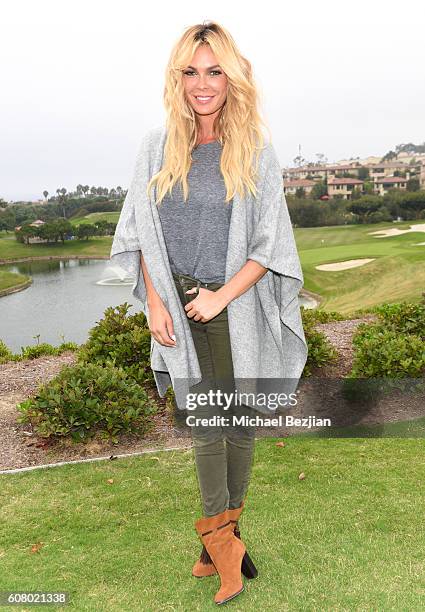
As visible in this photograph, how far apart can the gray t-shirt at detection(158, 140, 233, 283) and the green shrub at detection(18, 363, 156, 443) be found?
2.35 metres

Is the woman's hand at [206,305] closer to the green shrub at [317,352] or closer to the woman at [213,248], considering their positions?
the woman at [213,248]

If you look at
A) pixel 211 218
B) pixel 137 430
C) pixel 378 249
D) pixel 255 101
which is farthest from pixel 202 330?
pixel 378 249

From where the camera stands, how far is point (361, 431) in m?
4.64

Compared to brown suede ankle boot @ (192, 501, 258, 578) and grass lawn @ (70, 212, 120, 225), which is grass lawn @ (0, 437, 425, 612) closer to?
brown suede ankle boot @ (192, 501, 258, 578)

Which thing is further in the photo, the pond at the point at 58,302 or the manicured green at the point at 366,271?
the pond at the point at 58,302

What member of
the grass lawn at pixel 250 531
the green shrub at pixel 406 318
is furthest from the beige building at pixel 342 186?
the grass lawn at pixel 250 531

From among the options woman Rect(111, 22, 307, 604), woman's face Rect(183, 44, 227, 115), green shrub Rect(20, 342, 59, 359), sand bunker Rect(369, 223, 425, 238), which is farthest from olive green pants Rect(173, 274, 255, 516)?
sand bunker Rect(369, 223, 425, 238)

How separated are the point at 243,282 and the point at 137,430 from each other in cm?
260

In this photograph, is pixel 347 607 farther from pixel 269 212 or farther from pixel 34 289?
pixel 34 289

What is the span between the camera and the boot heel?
271 cm

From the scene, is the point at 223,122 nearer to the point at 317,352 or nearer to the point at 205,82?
the point at 205,82

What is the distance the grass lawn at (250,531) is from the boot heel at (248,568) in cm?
3

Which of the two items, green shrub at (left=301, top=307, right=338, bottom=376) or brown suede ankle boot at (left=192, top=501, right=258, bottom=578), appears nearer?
brown suede ankle boot at (left=192, top=501, right=258, bottom=578)

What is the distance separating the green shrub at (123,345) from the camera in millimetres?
5512
